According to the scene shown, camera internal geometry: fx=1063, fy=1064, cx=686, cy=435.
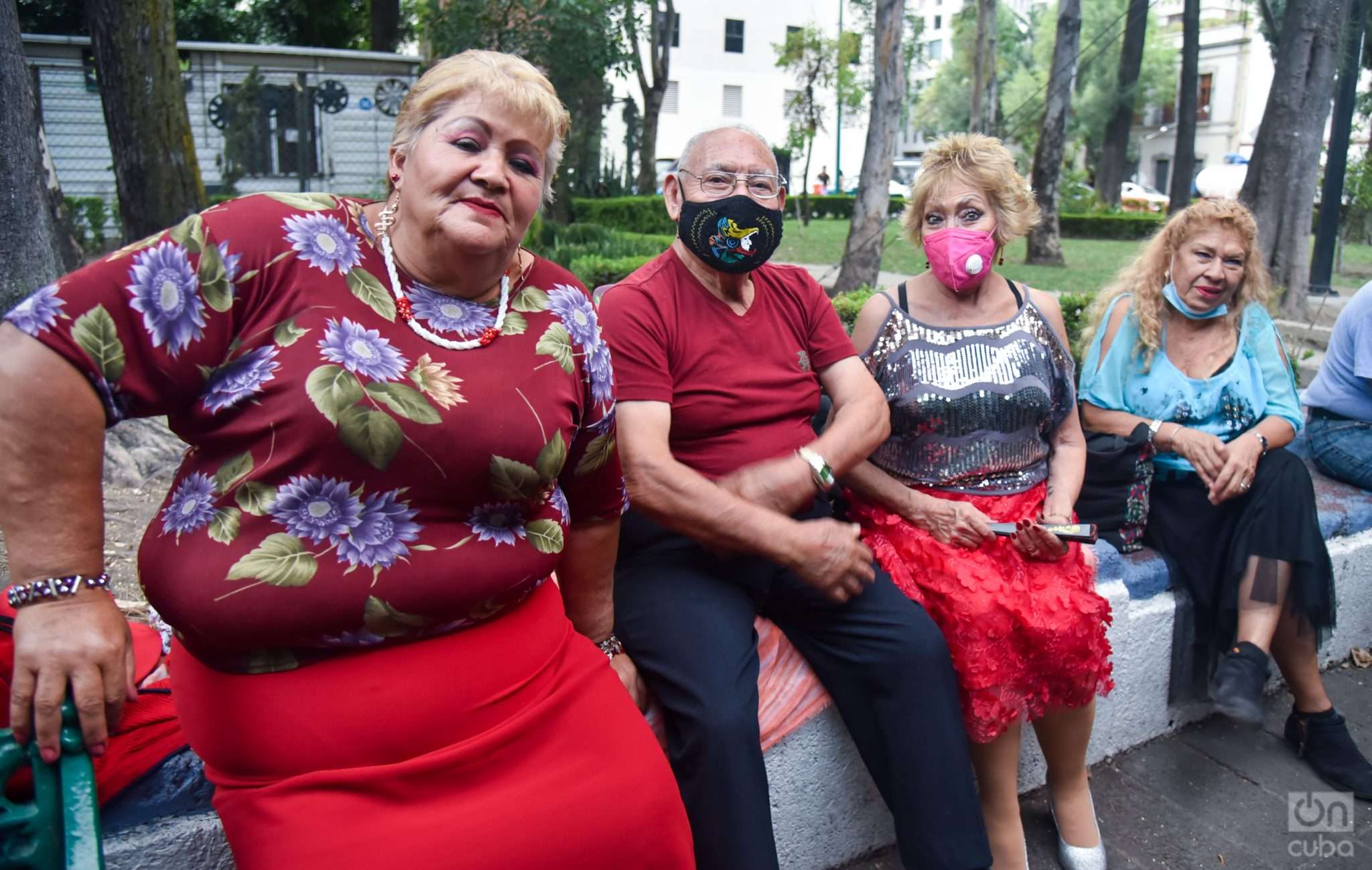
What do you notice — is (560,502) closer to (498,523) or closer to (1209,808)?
(498,523)

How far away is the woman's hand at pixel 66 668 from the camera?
1.53 meters

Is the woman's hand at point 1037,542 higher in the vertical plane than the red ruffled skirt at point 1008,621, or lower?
higher

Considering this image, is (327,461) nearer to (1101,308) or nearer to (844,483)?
(844,483)

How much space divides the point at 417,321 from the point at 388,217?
0.24m

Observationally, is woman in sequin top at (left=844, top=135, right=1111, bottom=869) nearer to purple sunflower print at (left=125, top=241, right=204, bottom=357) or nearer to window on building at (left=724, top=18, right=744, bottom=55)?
purple sunflower print at (left=125, top=241, right=204, bottom=357)

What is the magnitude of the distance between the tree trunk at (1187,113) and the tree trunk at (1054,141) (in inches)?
138

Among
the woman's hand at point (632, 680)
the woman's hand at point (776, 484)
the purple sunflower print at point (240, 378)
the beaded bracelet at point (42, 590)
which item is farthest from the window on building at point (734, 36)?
the beaded bracelet at point (42, 590)

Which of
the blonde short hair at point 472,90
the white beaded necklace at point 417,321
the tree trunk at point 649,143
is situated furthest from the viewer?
the tree trunk at point 649,143

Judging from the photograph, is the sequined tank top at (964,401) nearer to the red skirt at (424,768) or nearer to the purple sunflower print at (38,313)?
the red skirt at (424,768)

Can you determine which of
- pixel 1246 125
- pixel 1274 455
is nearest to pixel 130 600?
pixel 1274 455

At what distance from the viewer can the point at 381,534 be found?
1.76 metres

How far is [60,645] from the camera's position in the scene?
1547 millimetres

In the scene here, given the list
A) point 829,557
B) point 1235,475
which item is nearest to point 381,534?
point 829,557

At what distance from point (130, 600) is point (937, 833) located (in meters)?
2.75
